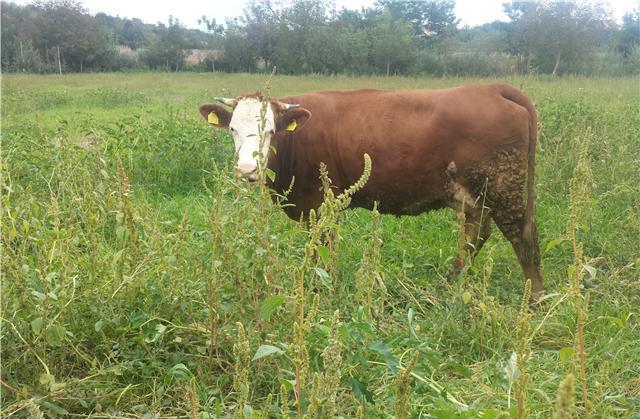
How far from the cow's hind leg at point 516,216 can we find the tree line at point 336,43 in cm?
2161

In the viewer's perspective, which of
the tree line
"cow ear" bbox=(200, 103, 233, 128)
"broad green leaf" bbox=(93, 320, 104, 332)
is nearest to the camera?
"broad green leaf" bbox=(93, 320, 104, 332)

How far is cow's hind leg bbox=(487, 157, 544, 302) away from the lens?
3742mm

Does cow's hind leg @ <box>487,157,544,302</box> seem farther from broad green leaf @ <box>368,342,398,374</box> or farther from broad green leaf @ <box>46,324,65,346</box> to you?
broad green leaf @ <box>46,324,65,346</box>

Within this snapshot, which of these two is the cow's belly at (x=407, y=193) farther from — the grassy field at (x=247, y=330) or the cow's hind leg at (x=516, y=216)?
the grassy field at (x=247, y=330)

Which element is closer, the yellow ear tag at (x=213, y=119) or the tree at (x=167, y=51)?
the yellow ear tag at (x=213, y=119)

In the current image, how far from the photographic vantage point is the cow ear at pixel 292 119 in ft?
13.1

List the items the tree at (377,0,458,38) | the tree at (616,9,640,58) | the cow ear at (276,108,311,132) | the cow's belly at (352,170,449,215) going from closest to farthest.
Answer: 1. the cow's belly at (352,170,449,215)
2. the cow ear at (276,108,311,132)
3. the tree at (616,9,640,58)
4. the tree at (377,0,458,38)

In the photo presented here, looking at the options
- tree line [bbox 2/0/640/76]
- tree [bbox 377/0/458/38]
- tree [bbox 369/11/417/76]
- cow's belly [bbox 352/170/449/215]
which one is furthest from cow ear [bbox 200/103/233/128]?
tree [bbox 377/0/458/38]

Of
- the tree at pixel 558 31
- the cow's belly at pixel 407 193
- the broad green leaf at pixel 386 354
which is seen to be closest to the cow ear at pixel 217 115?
the cow's belly at pixel 407 193

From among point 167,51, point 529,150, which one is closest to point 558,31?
Answer: point 167,51

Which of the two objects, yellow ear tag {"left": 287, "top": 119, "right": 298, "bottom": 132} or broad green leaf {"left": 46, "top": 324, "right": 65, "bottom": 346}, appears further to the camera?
yellow ear tag {"left": 287, "top": 119, "right": 298, "bottom": 132}

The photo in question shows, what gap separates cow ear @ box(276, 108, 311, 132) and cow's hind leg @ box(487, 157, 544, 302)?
1.46 m

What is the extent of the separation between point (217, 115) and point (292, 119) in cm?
73

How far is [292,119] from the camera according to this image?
159 inches
